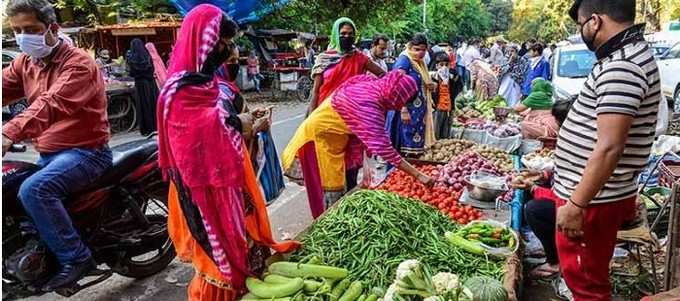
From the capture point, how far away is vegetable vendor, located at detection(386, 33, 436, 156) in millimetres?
6688

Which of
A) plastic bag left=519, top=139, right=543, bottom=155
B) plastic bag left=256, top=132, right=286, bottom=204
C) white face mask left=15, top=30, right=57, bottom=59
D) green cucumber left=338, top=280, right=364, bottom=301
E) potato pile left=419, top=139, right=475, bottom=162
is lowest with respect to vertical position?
potato pile left=419, top=139, right=475, bottom=162

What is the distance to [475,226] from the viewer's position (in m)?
3.85

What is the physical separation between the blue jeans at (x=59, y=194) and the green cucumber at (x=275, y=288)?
48.3 inches

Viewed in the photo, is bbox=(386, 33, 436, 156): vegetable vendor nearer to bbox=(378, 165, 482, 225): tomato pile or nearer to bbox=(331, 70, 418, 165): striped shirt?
bbox=(378, 165, 482, 225): tomato pile

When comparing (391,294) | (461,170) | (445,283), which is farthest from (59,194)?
(461,170)

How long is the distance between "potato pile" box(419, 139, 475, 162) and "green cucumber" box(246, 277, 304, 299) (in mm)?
3793

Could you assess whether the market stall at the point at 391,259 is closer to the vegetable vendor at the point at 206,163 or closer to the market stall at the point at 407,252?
the market stall at the point at 407,252

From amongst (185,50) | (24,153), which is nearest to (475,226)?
(185,50)

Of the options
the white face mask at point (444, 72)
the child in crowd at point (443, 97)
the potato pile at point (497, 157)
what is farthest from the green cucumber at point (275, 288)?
the white face mask at point (444, 72)

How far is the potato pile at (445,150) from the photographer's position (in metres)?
6.52

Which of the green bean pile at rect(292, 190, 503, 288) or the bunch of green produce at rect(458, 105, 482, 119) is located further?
the bunch of green produce at rect(458, 105, 482, 119)

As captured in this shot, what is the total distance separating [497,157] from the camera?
6.43 meters

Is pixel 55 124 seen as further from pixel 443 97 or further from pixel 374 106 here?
pixel 443 97

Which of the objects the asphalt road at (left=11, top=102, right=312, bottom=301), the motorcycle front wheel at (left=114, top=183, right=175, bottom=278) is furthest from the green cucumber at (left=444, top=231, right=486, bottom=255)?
the motorcycle front wheel at (left=114, top=183, right=175, bottom=278)
